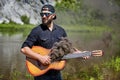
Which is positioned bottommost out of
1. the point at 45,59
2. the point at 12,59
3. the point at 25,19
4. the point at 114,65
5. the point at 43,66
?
the point at 25,19

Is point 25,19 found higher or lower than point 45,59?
lower

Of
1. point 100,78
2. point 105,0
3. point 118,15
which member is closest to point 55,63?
point 100,78

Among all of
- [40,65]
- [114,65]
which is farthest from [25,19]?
[40,65]

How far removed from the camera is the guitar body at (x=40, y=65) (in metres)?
5.91

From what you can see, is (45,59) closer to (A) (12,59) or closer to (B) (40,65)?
(B) (40,65)

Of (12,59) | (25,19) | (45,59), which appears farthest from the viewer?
(25,19)

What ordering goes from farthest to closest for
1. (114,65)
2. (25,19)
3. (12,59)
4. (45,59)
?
(25,19) → (12,59) → (114,65) → (45,59)

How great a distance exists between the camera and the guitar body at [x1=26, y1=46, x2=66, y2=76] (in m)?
5.91

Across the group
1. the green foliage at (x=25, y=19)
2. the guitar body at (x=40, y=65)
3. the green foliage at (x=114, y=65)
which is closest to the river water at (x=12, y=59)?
the green foliage at (x=114, y=65)

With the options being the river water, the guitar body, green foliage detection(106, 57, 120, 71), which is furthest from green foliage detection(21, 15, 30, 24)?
the guitar body

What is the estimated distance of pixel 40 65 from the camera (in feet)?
19.6

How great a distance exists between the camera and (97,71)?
11.4 meters

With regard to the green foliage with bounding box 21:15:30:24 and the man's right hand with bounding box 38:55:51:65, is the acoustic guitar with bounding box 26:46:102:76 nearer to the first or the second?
the man's right hand with bounding box 38:55:51:65

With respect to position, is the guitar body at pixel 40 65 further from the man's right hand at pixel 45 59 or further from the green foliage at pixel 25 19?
the green foliage at pixel 25 19
